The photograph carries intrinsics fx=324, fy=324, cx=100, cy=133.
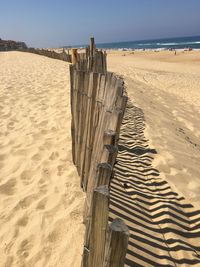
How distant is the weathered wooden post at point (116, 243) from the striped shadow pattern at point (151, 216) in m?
0.94

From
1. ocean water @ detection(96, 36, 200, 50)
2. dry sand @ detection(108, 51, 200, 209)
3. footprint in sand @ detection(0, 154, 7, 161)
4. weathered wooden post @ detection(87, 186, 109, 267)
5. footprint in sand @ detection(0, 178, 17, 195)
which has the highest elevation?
weathered wooden post @ detection(87, 186, 109, 267)

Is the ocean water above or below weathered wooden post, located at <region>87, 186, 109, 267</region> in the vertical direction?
below

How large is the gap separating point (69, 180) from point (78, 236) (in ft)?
3.61

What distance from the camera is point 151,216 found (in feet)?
10.3

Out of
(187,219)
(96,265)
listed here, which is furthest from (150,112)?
(96,265)

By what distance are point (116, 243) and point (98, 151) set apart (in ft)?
4.19

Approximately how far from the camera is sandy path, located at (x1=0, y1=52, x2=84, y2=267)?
2.72m

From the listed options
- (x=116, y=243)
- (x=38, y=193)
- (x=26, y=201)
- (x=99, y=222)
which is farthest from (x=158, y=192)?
(x=116, y=243)

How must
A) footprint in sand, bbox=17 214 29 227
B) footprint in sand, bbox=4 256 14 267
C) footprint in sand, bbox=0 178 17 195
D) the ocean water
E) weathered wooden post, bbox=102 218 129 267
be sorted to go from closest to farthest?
weathered wooden post, bbox=102 218 129 267, footprint in sand, bbox=4 256 14 267, footprint in sand, bbox=17 214 29 227, footprint in sand, bbox=0 178 17 195, the ocean water

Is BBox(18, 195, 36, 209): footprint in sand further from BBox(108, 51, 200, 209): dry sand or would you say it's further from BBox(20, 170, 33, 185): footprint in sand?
BBox(108, 51, 200, 209): dry sand

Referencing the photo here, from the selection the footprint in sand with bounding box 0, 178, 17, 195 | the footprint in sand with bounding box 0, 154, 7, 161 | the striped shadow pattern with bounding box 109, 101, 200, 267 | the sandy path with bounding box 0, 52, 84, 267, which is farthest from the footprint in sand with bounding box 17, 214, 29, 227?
the footprint in sand with bounding box 0, 154, 7, 161

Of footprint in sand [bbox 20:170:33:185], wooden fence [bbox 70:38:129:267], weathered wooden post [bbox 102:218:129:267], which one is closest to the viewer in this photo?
weathered wooden post [bbox 102:218:129:267]

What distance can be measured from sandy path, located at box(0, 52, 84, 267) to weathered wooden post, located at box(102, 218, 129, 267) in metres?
1.10

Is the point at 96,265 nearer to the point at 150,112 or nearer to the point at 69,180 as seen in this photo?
the point at 69,180
